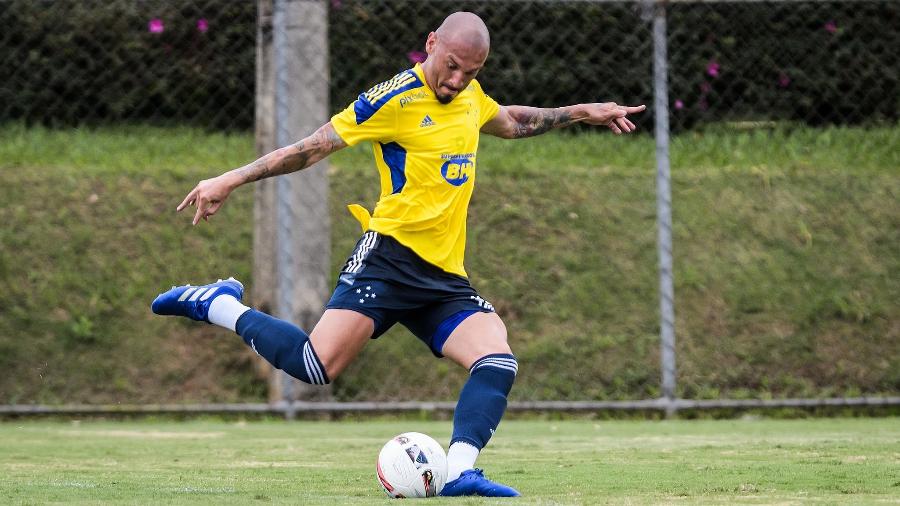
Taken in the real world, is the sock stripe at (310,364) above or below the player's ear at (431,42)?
below

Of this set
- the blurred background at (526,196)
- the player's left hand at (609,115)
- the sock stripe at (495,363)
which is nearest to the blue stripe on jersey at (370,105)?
the player's left hand at (609,115)

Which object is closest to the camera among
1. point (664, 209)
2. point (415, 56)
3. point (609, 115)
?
point (609, 115)

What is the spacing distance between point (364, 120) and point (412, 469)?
52.4 inches

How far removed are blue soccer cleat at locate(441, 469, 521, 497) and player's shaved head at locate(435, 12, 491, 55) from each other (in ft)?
5.05

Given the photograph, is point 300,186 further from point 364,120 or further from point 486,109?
point 364,120

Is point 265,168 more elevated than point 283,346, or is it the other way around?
point 265,168

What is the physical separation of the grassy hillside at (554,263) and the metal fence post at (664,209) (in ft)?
1.77

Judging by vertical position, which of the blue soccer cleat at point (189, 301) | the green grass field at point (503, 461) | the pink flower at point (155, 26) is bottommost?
the green grass field at point (503, 461)

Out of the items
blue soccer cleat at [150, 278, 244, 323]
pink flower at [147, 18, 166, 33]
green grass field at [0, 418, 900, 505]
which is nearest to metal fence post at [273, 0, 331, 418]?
green grass field at [0, 418, 900, 505]

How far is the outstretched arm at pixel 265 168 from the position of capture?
4.91 metres

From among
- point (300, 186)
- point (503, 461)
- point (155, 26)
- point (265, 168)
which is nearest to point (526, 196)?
point (300, 186)

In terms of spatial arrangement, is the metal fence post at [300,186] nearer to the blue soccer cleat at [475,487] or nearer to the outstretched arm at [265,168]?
the outstretched arm at [265,168]

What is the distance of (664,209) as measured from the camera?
9289 mm

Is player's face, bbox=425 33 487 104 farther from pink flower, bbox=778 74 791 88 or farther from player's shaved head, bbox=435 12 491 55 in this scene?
pink flower, bbox=778 74 791 88
